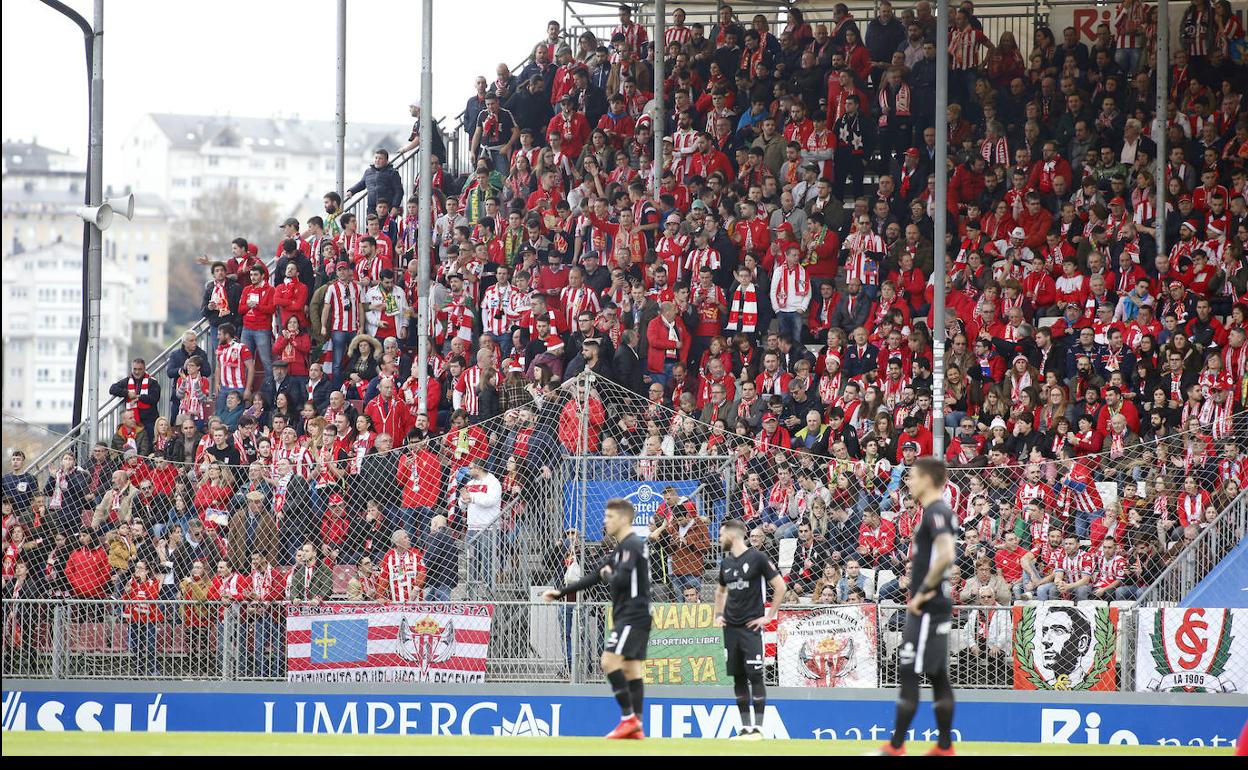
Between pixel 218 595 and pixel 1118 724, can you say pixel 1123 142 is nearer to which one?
pixel 1118 724

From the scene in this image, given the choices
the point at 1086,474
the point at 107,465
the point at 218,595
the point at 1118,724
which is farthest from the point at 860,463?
the point at 107,465

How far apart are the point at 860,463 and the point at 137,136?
8186 centimetres

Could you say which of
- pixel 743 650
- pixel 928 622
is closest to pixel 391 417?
pixel 743 650

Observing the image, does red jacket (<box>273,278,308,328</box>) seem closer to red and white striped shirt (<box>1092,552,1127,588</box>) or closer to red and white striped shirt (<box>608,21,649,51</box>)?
red and white striped shirt (<box>608,21,649,51</box>)

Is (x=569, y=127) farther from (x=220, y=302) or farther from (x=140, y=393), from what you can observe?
(x=140, y=393)

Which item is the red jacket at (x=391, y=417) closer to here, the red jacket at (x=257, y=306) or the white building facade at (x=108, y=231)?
the red jacket at (x=257, y=306)

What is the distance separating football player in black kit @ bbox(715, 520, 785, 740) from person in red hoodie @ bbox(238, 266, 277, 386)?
32.4 ft

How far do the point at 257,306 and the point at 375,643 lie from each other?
6.84 metres

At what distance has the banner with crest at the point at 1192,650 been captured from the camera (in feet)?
45.9

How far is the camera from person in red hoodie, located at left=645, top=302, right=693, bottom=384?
19188mm

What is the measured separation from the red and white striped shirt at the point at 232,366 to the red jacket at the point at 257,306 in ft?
1.56

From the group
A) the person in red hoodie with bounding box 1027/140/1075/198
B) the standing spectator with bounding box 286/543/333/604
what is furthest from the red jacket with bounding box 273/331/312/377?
the person in red hoodie with bounding box 1027/140/1075/198

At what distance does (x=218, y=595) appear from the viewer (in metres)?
15.9

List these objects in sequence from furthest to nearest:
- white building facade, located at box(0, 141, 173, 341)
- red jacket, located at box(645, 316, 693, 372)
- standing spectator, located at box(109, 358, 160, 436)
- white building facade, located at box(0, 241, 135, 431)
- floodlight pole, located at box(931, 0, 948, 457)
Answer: white building facade, located at box(0, 141, 173, 341), white building facade, located at box(0, 241, 135, 431), standing spectator, located at box(109, 358, 160, 436), red jacket, located at box(645, 316, 693, 372), floodlight pole, located at box(931, 0, 948, 457)
